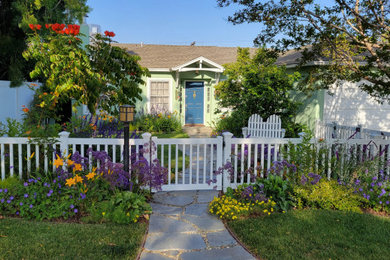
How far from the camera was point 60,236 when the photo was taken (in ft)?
11.4

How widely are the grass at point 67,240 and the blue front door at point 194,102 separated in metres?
10.2

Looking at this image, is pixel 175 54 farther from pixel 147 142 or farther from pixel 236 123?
pixel 147 142

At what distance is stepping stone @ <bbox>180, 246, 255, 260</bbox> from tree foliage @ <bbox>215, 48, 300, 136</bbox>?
5598mm

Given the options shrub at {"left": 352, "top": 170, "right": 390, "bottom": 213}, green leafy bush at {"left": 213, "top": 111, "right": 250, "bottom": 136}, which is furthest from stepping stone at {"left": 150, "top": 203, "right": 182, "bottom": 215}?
green leafy bush at {"left": 213, "top": 111, "right": 250, "bottom": 136}

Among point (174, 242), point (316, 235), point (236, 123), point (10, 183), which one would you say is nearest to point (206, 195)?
point (174, 242)

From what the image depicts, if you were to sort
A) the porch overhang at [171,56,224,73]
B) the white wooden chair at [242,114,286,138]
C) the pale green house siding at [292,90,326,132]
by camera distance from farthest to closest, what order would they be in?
the porch overhang at [171,56,224,73] < the pale green house siding at [292,90,326,132] < the white wooden chair at [242,114,286,138]

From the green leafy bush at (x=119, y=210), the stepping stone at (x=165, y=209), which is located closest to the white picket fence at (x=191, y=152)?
the stepping stone at (x=165, y=209)

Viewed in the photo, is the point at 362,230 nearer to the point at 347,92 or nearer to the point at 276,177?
the point at 276,177

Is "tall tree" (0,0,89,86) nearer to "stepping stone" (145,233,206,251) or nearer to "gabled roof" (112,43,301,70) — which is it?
"gabled roof" (112,43,301,70)

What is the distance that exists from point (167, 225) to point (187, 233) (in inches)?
13.4

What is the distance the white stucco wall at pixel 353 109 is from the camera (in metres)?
9.39

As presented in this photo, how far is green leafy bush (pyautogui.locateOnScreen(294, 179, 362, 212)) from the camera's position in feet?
14.5

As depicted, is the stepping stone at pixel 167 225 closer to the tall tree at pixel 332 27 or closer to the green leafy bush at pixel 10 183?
the green leafy bush at pixel 10 183

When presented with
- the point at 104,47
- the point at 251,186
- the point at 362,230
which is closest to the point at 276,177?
the point at 251,186
